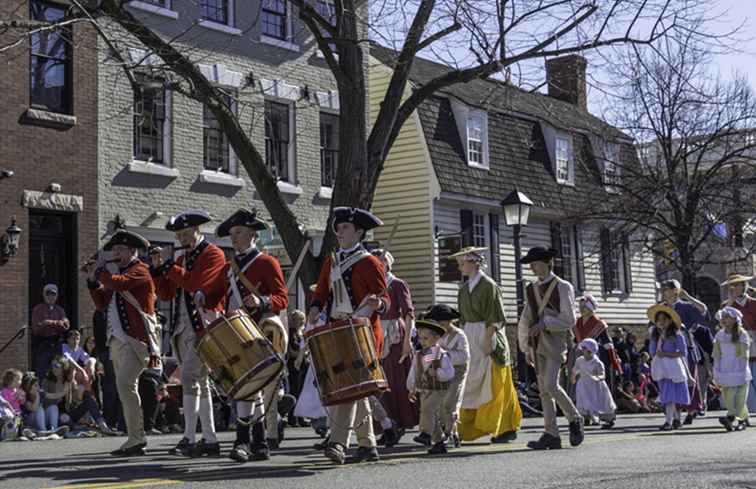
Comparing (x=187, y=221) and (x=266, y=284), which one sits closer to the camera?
(x=266, y=284)

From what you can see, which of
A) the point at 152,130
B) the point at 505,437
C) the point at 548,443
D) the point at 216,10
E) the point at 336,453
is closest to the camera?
the point at 336,453

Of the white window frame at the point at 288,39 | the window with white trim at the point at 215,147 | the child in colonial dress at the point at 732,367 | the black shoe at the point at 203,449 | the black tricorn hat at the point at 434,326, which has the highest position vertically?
the white window frame at the point at 288,39

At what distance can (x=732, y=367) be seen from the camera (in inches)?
618

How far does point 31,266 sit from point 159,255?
8.89 m

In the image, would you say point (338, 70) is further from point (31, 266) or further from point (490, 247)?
point (490, 247)

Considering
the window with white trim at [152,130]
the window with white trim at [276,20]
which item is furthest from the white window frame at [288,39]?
the window with white trim at [152,130]

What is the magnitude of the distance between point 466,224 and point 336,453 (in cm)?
2115

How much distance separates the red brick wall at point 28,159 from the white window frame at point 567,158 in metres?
16.5

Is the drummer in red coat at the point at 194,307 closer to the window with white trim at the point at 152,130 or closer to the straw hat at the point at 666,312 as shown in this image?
the straw hat at the point at 666,312

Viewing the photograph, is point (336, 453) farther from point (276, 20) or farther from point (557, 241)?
point (557, 241)

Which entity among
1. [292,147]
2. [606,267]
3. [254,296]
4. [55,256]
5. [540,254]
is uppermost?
[292,147]

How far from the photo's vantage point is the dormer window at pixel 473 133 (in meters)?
31.0

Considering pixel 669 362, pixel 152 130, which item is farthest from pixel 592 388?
pixel 152 130

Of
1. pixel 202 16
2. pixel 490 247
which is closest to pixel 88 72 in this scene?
pixel 202 16
